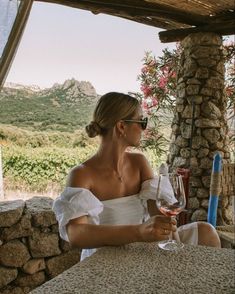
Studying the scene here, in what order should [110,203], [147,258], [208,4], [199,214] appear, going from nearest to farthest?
[147,258] → [110,203] → [208,4] → [199,214]

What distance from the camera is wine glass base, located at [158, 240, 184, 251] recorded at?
102cm

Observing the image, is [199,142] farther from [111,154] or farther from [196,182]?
[111,154]

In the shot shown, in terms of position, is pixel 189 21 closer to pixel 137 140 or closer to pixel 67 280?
pixel 137 140

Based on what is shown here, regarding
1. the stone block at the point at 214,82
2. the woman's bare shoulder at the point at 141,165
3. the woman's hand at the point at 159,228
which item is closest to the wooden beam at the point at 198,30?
the stone block at the point at 214,82

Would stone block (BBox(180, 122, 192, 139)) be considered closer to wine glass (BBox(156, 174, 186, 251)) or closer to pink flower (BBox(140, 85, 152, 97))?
pink flower (BBox(140, 85, 152, 97))

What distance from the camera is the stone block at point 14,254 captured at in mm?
2518

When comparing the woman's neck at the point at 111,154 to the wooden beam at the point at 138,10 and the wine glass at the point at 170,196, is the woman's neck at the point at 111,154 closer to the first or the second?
the wine glass at the point at 170,196

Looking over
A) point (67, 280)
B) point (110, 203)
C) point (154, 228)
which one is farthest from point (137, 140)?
point (67, 280)

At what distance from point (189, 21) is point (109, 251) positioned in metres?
2.45

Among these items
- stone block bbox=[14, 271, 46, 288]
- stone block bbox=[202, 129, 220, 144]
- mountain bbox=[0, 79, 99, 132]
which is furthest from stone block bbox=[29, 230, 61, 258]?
stone block bbox=[202, 129, 220, 144]

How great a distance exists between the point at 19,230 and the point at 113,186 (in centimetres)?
119

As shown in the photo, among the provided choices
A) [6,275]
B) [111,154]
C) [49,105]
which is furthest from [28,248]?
[111,154]

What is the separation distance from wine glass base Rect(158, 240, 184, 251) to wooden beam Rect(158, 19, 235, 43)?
2.32 metres

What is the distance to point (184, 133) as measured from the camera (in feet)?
10.2
